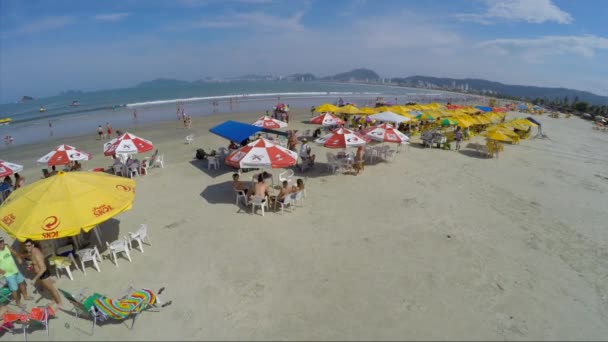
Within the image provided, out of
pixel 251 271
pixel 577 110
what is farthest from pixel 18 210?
pixel 577 110

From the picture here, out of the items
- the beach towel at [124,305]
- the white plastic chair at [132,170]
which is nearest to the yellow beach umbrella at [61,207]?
the beach towel at [124,305]

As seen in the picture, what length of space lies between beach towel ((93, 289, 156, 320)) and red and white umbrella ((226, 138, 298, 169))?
4.03 meters

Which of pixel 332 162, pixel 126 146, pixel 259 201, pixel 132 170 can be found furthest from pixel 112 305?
pixel 332 162

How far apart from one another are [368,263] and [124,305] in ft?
14.0

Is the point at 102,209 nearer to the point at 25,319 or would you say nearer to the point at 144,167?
the point at 25,319

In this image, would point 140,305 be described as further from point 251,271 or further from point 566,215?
point 566,215

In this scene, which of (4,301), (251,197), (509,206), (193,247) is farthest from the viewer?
(509,206)

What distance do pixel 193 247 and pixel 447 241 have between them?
5726 millimetres

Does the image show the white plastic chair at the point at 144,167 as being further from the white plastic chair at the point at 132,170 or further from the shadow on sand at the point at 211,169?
the shadow on sand at the point at 211,169

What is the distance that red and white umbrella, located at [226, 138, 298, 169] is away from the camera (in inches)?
310

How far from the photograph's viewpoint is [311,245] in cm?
652

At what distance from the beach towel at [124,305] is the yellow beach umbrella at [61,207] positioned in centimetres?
135

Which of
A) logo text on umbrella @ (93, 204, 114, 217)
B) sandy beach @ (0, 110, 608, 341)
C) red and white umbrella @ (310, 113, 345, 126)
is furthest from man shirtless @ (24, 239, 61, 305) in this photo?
red and white umbrella @ (310, 113, 345, 126)

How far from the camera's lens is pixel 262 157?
7.97 metres
